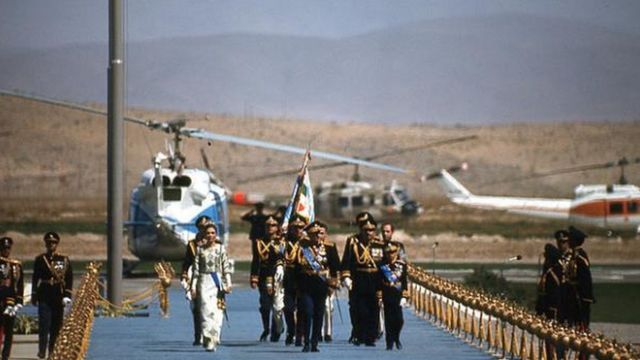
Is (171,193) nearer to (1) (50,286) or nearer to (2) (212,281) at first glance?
(2) (212,281)

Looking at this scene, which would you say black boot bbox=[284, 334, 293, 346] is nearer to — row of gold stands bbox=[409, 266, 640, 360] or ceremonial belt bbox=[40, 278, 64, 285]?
row of gold stands bbox=[409, 266, 640, 360]

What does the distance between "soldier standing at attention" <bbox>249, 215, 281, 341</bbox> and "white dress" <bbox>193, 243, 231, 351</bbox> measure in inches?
33.7

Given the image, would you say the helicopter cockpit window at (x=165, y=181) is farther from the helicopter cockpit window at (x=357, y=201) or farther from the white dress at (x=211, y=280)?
the helicopter cockpit window at (x=357, y=201)

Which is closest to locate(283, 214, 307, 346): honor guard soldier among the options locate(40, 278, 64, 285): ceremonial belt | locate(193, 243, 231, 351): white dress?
locate(193, 243, 231, 351): white dress

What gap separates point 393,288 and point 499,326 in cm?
152

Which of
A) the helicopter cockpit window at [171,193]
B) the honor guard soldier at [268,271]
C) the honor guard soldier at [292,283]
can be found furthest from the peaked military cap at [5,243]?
the helicopter cockpit window at [171,193]

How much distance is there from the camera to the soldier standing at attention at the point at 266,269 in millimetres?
25969

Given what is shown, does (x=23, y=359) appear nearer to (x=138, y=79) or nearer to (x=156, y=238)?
(x=156, y=238)

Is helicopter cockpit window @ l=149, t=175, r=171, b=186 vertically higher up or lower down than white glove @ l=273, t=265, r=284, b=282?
higher up

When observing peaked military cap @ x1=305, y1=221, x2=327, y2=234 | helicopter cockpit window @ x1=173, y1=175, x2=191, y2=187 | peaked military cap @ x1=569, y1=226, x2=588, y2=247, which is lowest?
peaked military cap @ x1=569, y1=226, x2=588, y2=247

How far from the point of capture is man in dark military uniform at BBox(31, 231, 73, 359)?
23.2 metres

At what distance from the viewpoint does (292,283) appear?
82.4 feet

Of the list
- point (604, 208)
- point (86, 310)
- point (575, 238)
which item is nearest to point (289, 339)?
point (86, 310)

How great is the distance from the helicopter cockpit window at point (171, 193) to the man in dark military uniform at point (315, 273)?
18627mm
